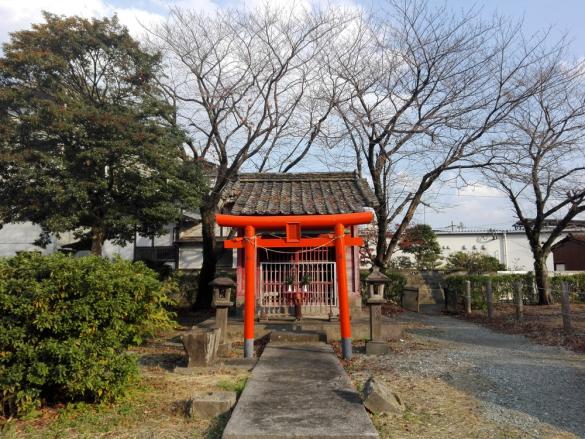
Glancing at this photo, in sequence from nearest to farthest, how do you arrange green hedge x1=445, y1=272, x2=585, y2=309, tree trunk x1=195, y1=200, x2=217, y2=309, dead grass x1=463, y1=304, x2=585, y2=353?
dead grass x1=463, y1=304, x2=585, y2=353, tree trunk x1=195, y1=200, x2=217, y2=309, green hedge x1=445, y1=272, x2=585, y2=309

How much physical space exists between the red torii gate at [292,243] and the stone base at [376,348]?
968mm

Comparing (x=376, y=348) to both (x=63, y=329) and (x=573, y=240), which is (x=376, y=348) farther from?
(x=573, y=240)

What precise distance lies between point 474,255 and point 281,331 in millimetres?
25273

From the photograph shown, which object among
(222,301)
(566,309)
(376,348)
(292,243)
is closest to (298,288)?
(222,301)

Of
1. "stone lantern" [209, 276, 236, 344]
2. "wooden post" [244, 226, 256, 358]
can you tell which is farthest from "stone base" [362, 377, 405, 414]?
"stone lantern" [209, 276, 236, 344]

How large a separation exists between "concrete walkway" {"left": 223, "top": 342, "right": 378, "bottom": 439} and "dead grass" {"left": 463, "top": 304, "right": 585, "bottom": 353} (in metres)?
6.30

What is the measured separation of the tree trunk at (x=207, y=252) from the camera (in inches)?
687

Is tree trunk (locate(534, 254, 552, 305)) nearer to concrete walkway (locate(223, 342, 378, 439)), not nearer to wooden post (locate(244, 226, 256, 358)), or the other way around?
concrete walkway (locate(223, 342, 378, 439))

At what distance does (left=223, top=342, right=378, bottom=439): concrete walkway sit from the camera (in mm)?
4609

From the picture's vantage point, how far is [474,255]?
32.2 m

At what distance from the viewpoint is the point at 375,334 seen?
9797mm

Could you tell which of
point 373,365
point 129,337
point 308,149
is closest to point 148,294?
point 129,337

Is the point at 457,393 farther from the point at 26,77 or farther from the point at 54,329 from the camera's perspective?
the point at 26,77

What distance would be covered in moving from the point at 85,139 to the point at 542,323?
47.4ft
